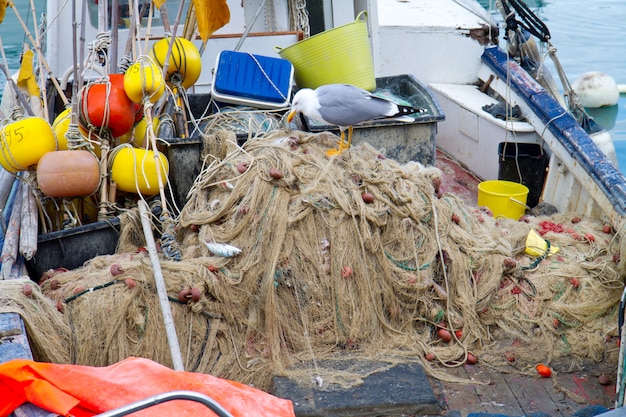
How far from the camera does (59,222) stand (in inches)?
182

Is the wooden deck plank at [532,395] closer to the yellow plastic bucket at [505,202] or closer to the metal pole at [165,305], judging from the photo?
the metal pole at [165,305]

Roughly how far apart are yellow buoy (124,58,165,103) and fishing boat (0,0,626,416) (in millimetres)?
13

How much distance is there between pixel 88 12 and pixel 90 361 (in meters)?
3.82

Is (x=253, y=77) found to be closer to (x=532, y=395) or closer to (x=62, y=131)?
(x=62, y=131)

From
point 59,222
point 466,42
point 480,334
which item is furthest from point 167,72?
point 466,42

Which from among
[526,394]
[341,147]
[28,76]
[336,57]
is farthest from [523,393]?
[28,76]

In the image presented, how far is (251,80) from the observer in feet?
18.7

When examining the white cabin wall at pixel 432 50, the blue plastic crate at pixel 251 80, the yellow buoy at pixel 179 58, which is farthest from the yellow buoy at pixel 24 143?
the white cabin wall at pixel 432 50

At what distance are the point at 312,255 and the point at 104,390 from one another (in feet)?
6.26

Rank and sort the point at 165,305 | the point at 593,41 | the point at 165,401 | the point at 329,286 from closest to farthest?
the point at 165,401, the point at 165,305, the point at 329,286, the point at 593,41

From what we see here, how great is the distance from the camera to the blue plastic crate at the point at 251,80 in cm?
563

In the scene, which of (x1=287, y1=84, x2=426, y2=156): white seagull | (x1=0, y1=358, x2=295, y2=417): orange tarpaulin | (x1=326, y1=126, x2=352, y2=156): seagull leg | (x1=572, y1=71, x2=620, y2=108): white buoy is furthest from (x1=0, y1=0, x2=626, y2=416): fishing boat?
(x1=572, y1=71, x2=620, y2=108): white buoy

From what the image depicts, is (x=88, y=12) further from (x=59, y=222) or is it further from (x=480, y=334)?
(x=480, y=334)

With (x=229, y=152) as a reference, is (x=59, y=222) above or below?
below
